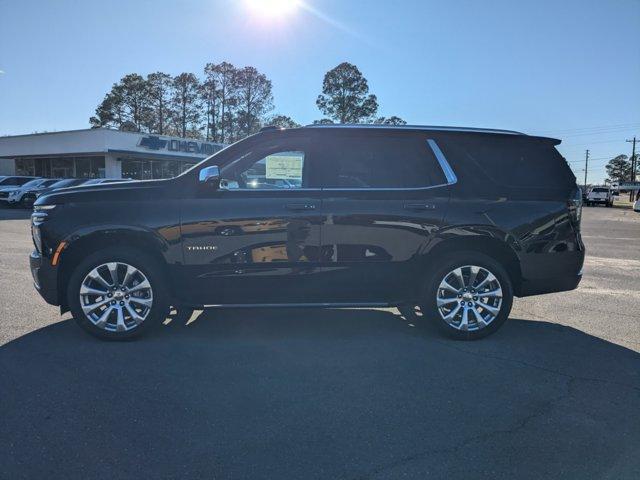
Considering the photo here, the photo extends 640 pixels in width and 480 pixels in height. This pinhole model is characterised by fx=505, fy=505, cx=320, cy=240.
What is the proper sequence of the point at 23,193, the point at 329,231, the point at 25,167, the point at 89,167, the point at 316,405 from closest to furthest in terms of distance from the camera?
the point at 316,405
the point at 329,231
the point at 23,193
the point at 89,167
the point at 25,167

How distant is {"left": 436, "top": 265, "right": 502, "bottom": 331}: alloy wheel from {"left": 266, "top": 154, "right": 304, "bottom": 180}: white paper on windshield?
70.8 inches

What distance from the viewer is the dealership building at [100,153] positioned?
36.3m

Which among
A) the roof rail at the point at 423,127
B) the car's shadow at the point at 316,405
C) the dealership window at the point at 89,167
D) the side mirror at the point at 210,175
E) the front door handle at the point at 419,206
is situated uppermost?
the dealership window at the point at 89,167

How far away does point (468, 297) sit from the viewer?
16.4ft

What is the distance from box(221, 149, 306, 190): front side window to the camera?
4867 millimetres

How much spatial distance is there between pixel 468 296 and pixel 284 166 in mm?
2227

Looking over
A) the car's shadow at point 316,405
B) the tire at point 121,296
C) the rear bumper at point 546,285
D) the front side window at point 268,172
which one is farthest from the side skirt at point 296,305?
the rear bumper at point 546,285

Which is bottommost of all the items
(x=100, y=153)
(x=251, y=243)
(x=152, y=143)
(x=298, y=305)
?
(x=298, y=305)

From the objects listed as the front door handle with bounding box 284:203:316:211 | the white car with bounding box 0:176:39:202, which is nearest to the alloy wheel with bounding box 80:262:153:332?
the front door handle with bounding box 284:203:316:211

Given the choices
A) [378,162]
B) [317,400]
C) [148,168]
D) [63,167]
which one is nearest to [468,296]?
[378,162]

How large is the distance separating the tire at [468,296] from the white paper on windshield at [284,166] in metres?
1.69

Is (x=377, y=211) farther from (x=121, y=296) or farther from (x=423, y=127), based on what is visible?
(x=121, y=296)

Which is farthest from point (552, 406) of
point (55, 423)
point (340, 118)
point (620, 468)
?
point (340, 118)

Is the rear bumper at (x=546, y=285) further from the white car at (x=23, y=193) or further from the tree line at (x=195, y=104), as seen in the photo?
the tree line at (x=195, y=104)
